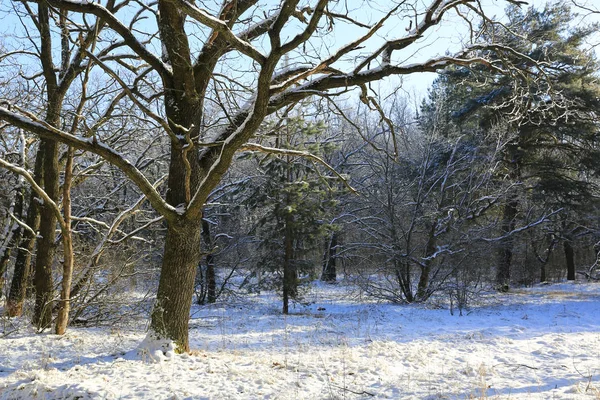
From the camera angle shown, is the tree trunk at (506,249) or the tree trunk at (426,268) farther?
the tree trunk at (506,249)

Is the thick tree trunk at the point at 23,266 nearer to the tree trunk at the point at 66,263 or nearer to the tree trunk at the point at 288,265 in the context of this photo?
the tree trunk at the point at 66,263

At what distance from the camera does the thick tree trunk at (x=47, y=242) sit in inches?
293

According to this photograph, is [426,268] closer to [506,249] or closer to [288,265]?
[506,249]

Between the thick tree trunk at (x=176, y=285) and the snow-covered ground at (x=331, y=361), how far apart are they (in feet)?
1.26

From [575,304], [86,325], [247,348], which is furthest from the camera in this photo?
[575,304]

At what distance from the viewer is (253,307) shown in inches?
580

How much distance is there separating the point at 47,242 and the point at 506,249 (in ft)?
47.4

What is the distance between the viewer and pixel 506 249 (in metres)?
15.5

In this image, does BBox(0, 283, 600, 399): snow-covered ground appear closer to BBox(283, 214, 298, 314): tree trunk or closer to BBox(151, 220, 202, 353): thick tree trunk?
BBox(151, 220, 202, 353): thick tree trunk

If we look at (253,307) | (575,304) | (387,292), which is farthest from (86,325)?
(575,304)

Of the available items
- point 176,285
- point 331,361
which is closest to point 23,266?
point 176,285

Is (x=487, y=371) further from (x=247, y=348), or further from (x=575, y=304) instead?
(x=575, y=304)

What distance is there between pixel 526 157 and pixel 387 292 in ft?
26.7

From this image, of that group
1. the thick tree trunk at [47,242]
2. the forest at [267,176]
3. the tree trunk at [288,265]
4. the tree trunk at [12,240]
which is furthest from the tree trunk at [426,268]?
the tree trunk at [12,240]
